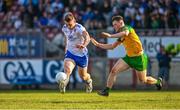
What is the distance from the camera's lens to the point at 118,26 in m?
19.8

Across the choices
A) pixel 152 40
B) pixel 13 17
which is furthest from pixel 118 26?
pixel 13 17

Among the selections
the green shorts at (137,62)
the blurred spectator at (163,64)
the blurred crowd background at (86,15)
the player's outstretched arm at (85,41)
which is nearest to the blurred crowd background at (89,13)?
the blurred crowd background at (86,15)

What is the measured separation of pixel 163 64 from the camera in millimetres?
32156

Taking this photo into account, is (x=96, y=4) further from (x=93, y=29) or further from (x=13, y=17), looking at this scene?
(x=13, y=17)

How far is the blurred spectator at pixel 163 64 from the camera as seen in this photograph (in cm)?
3209

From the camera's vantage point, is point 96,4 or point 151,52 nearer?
point 151,52

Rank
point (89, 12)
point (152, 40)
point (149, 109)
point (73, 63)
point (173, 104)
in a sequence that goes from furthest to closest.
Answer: point (89, 12) < point (152, 40) < point (73, 63) < point (173, 104) < point (149, 109)

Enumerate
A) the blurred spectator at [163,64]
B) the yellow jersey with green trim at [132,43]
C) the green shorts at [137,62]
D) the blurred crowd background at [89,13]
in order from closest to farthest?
1. the yellow jersey with green trim at [132,43]
2. the green shorts at [137,62]
3. the blurred spectator at [163,64]
4. the blurred crowd background at [89,13]

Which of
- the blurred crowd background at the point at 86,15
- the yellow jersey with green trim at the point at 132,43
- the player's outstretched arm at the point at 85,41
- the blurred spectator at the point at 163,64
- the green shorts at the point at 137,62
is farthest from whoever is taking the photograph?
the blurred crowd background at the point at 86,15

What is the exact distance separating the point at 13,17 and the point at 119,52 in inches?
259

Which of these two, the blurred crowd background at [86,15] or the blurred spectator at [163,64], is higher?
the blurred crowd background at [86,15]

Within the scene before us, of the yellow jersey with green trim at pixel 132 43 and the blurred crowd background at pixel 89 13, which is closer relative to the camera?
the yellow jersey with green trim at pixel 132 43

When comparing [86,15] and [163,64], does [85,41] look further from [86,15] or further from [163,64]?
[86,15]

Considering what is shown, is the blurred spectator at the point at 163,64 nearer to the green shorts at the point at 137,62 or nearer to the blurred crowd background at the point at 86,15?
the blurred crowd background at the point at 86,15
